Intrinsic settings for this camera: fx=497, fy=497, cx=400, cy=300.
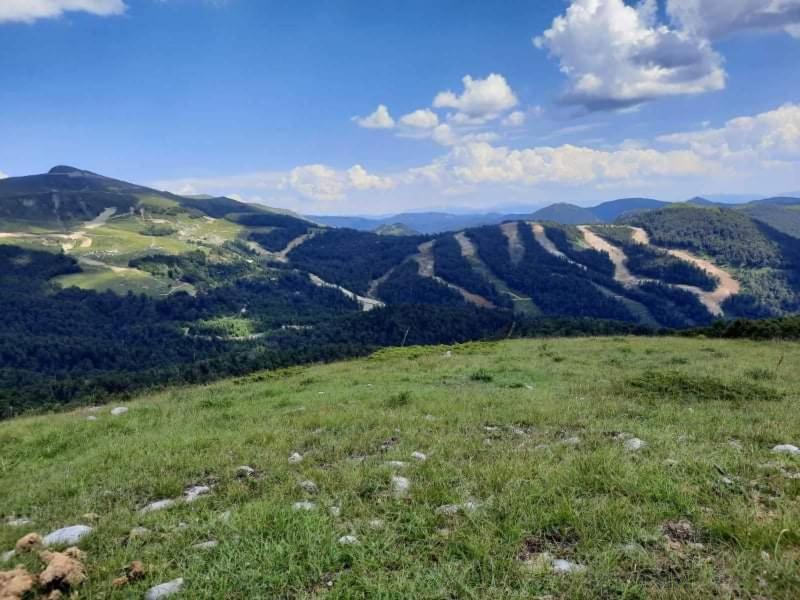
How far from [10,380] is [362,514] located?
19841cm

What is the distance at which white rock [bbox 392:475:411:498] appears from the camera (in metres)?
7.02

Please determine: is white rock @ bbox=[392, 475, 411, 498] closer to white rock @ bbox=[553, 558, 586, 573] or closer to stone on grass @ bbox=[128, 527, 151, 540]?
white rock @ bbox=[553, 558, 586, 573]

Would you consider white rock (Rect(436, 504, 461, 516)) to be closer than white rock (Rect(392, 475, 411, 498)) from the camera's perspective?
Yes

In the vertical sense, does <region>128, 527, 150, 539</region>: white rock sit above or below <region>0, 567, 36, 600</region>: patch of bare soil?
below

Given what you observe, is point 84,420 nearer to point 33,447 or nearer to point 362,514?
point 33,447

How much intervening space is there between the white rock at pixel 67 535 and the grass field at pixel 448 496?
18cm

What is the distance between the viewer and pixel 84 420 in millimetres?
15812

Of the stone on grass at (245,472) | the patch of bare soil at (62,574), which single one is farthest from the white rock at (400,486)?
the patch of bare soil at (62,574)

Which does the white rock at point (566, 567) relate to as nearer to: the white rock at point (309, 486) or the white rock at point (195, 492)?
the white rock at point (309, 486)

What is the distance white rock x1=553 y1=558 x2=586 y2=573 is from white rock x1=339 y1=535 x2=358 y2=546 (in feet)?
7.06

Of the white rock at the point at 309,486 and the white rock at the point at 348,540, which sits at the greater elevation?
the white rock at the point at 348,540

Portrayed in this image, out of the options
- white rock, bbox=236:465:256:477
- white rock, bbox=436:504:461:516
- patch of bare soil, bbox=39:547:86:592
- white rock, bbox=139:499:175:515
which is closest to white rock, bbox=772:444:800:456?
white rock, bbox=436:504:461:516

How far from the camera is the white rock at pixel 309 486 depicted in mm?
7493

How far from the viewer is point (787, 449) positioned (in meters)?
8.20
